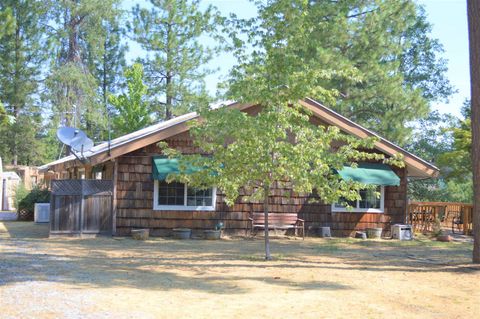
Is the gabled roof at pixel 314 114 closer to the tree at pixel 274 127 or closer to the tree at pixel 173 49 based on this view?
the tree at pixel 274 127

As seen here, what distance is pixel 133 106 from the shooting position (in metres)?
31.7

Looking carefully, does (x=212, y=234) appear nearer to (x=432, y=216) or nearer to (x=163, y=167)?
(x=163, y=167)

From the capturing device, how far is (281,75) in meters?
10.5

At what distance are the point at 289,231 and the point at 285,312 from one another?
10123 mm

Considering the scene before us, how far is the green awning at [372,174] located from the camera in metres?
15.7

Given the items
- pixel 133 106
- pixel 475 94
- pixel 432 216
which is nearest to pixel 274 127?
pixel 475 94

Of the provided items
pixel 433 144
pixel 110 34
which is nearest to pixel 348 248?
pixel 433 144

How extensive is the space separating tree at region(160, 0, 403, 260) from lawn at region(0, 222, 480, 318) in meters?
1.62

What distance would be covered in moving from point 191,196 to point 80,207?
3.08 meters

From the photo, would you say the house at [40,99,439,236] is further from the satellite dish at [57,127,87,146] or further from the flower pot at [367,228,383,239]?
the satellite dish at [57,127,87,146]

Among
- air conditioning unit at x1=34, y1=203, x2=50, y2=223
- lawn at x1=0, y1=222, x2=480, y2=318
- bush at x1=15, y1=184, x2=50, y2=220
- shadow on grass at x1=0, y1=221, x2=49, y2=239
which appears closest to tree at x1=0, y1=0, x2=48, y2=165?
bush at x1=15, y1=184, x2=50, y2=220

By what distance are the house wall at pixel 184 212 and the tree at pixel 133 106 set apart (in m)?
16.1

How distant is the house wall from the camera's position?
1516cm

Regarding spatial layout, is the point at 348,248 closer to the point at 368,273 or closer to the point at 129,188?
the point at 368,273
